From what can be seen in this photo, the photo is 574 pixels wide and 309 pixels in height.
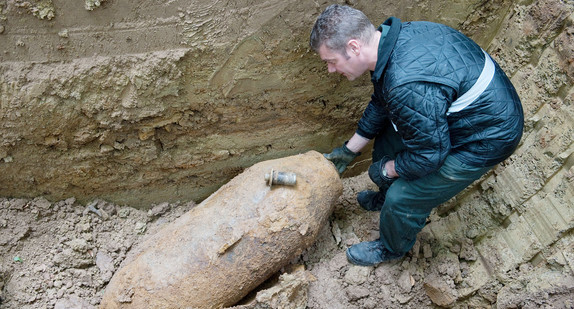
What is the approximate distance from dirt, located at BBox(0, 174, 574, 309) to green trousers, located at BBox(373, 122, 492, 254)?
0.93 feet

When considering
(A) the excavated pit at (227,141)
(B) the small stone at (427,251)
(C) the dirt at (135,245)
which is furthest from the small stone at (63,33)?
(B) the small stone at (427,251)

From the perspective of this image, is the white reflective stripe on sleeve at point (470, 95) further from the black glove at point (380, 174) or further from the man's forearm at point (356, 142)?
the man's forearm at point (356, 142)

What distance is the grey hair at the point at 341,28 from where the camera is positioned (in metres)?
2.18

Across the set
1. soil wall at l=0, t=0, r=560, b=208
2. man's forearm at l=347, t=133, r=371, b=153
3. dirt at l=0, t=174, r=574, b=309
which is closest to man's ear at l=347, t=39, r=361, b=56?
soil wall at l=0, t=0, r=560, b=208

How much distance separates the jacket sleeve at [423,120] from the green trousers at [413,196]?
0.63 ft

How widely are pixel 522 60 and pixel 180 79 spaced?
7.78ft

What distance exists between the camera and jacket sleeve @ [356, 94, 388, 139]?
9.07 feet

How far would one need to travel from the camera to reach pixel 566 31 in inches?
104

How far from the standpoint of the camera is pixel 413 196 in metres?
2.56

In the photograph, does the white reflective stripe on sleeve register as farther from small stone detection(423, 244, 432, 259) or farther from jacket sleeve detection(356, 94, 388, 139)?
small stone detection(423, 244, 432, 259)

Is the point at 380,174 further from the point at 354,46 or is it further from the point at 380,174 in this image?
the point at 354,46

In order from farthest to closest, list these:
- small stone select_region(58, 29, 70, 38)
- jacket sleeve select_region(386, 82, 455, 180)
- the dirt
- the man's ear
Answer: the dirt < small stone select_region(58, 29, 70, 38) < the man's ear < jacket sleeve select_region(386, 82, 455, 180)

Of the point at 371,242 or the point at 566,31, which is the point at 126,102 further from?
the point at 566,31

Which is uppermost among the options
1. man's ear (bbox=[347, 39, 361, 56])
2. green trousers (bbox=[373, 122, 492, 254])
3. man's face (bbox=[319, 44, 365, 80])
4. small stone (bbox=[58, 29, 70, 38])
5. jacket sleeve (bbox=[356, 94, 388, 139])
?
small stone (bbox=[58, 29, 70, 38])
